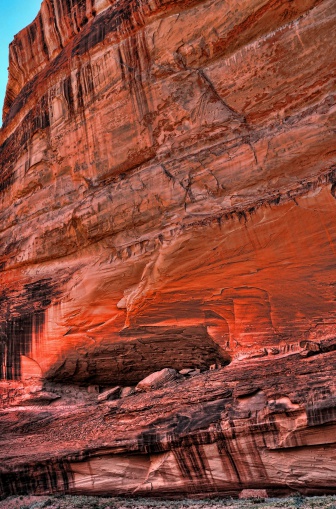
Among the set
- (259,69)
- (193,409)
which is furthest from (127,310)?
(259,69)

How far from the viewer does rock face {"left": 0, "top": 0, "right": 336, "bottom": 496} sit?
9328 mm

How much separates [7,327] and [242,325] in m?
7.90

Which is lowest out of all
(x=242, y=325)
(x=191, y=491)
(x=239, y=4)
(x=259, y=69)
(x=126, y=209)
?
(x=191, y=491)

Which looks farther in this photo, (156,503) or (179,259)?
(179,259)

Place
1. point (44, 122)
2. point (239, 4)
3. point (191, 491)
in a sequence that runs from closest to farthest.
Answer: point (191, 491) < point (239, 4) < point (44, 122)

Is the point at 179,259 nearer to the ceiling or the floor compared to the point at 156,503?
nearer to the ceiling

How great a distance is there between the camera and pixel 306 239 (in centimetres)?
1034

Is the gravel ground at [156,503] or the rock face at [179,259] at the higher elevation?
the rock face at [179,259]

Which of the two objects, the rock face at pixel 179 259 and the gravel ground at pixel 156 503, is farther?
the rock face at pixel 179 259

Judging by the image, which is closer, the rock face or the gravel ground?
the gravel ground

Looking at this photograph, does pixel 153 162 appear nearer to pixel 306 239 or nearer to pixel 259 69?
pixel 259 69

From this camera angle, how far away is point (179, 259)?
1195 centimetres

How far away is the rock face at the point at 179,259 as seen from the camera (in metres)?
9.33

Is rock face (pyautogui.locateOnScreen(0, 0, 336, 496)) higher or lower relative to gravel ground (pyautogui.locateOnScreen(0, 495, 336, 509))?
higher
